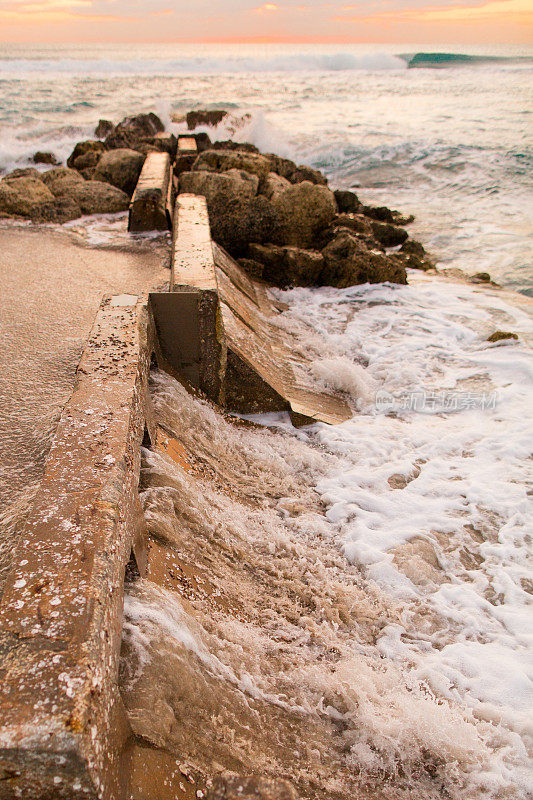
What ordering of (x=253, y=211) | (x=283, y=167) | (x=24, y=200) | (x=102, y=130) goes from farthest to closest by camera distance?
(x=102, y=130)
(x=283, y=167)
(x=253, y=211)
(x=24, y=200)

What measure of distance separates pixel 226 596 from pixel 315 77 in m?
50.7

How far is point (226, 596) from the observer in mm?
2658

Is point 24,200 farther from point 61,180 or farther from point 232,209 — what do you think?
point 232,209

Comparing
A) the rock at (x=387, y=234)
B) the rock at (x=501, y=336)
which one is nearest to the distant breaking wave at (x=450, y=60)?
the rock at (x=387, y=234)

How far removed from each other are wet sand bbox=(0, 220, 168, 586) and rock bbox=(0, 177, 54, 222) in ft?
1.43

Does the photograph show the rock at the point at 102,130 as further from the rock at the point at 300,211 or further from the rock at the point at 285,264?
the rock at the point at 285,264

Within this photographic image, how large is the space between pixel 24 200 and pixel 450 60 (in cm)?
5915

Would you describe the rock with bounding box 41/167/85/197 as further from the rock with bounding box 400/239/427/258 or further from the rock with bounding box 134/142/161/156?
the rock with bounding box 400/239/427/258

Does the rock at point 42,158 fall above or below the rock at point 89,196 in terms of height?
above

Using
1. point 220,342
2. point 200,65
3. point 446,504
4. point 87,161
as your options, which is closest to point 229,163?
point 87,161

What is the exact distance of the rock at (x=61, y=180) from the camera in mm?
7309

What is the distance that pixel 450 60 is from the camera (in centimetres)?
5216

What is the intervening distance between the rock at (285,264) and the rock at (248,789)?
6436 millimetres

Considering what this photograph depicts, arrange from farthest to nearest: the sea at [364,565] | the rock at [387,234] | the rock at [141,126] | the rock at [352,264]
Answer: the rock at [141,126]
the rock at [387,234]
the rock at [352,264]
the sea at [364,565]
